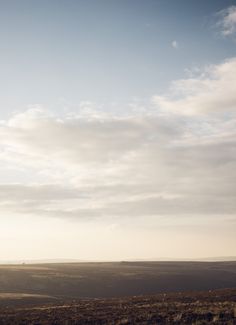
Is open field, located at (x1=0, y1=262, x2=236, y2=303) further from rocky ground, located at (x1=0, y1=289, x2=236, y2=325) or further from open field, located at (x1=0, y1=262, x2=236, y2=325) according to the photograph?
rocky ground, located at (x1=0, y1=289, x2=236, y2=325)

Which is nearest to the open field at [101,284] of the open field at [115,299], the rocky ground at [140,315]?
the open field at [115,299]

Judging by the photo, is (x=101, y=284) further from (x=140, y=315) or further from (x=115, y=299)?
(x=140, y=315)

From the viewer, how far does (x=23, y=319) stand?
28422 mm

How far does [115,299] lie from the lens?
43656 mm

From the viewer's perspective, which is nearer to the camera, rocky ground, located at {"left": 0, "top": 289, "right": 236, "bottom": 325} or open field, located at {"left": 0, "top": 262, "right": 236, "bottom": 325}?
rocky ground, located at {"left": 0, "top": 289, "right": 236, "bottom": 325}

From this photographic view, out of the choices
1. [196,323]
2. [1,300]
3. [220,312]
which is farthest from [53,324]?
[1,300]

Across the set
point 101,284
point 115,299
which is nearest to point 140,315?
point 115,299

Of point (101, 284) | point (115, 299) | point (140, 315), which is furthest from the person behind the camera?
point (101, 284)

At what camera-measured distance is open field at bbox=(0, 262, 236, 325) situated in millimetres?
27078

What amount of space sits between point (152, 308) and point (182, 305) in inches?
119

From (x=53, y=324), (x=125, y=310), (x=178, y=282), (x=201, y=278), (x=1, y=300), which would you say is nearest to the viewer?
(x=53, y=324)

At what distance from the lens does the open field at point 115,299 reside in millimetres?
27078

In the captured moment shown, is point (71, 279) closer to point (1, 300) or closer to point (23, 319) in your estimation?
point (1, 300)

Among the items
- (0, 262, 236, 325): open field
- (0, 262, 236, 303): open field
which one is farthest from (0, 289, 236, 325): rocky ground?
(0, 262, 236, 303): open field
